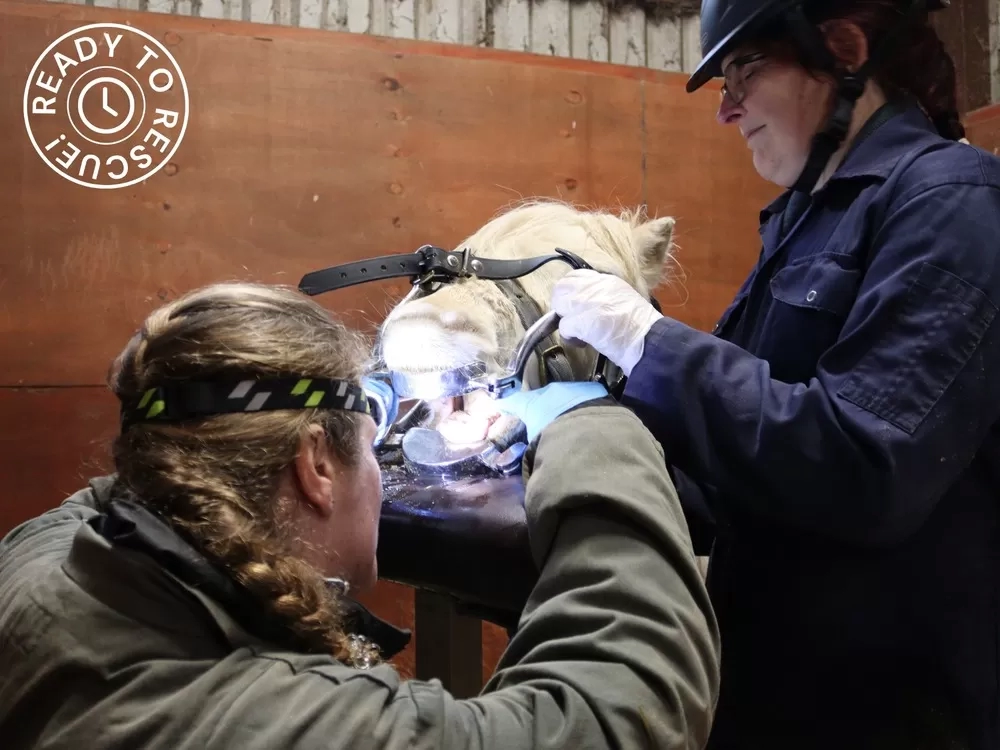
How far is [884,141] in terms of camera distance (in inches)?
38.7

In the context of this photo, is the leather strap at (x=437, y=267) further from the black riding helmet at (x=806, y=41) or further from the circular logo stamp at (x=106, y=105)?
the circular logo stamp at (x=106, y=105)

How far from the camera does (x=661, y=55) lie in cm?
274

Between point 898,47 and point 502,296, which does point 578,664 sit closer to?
point 502,296

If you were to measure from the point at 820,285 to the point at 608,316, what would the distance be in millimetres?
248

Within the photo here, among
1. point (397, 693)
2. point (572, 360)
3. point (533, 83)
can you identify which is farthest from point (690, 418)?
point (533, 83)

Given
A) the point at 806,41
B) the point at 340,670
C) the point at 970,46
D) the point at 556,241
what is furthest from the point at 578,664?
the point at 970,46

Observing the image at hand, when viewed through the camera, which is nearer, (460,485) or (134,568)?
(134,568)

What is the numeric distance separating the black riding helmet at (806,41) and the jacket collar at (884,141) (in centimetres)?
3

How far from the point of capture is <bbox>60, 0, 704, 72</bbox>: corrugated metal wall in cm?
235

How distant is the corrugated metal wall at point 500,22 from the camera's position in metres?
2.35

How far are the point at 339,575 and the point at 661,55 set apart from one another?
246 cm

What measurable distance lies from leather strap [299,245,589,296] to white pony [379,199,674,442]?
0.08 feet

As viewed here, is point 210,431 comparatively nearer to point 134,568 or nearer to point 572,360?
point 134,568

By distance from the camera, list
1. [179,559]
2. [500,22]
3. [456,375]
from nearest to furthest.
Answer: [179,559]
[456,375]
[500,22]
